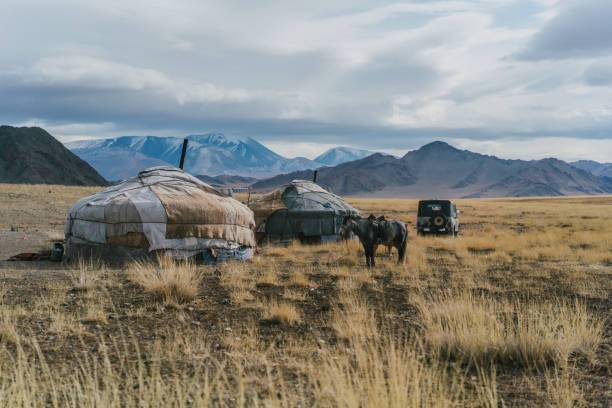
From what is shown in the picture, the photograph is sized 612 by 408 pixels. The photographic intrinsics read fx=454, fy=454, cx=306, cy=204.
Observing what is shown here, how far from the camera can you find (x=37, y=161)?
318 ft

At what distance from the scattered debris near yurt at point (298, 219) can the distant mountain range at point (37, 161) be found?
3379 inches

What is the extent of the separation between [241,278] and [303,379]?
545 cm

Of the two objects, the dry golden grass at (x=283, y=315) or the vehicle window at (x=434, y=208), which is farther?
the vehicle window at (x=434, y=208)

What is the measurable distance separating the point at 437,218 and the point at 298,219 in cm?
624

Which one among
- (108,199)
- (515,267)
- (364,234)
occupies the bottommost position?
(515,267)

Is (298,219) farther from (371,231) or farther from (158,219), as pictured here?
(158,219)

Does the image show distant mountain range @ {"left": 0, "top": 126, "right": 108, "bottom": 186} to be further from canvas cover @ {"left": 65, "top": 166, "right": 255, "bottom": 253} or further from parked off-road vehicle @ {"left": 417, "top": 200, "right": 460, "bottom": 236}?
parked off-road vehicle @ {"left": 417, "top": 200, "right": 460, "bottom": 236}

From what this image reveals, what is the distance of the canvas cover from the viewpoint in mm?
11688

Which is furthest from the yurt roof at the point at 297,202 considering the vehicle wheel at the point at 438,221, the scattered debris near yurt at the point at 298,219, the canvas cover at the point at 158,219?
A: the canvas cover at the point at 158,219

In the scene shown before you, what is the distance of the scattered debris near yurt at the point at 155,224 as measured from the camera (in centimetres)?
1170

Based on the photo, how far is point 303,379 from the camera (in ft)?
14.7

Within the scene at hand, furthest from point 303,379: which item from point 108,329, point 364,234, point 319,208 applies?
point 319,208

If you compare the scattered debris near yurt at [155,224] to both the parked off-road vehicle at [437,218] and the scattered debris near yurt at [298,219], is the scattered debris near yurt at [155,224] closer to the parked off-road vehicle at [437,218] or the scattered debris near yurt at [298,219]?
the scattered debris near yurt at [298,219]

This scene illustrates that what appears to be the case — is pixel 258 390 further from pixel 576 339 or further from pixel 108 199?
pixel 108 199
